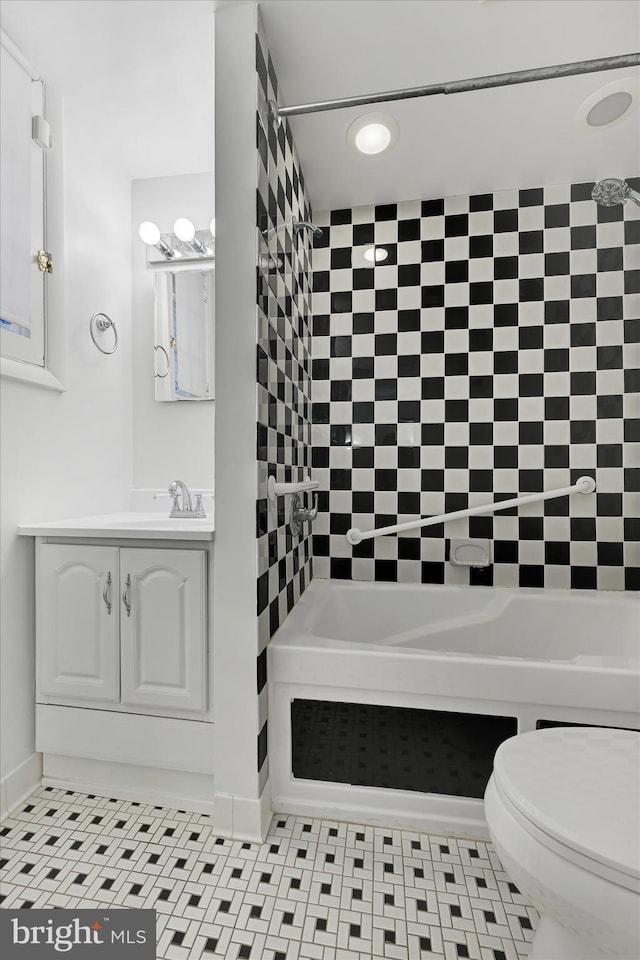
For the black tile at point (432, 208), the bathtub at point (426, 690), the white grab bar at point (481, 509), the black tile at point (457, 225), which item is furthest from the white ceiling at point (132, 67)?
the bathtub at point (426, 690)

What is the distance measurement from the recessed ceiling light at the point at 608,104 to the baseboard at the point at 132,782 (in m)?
2.35

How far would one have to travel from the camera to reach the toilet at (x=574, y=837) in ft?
2.53

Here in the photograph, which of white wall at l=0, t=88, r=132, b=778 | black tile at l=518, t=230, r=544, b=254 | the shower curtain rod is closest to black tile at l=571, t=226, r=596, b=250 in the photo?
black tile at l=518, t=230, r=544, b=254

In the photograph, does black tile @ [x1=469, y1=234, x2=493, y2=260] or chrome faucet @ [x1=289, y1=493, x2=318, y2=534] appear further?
black tile @ [x1=469, y1=234, x2=493, y2=260]

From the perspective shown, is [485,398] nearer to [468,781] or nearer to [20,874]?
[468,781]

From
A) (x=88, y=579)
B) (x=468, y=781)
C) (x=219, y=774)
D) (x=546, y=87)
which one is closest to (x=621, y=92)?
(x=546, y=87)

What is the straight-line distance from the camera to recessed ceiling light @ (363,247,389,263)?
2.25 meters

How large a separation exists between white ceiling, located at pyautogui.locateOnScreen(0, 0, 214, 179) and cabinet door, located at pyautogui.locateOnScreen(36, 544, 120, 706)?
1.63m

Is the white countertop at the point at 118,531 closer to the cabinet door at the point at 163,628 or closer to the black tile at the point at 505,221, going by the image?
the cabinet door at the point at 163,628

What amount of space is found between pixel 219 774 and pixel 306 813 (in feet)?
1.02

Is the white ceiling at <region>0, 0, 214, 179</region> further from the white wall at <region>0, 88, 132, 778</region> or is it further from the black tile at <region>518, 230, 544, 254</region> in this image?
the black tile at <region>518, 230, 544, 254</region>

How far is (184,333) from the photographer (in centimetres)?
230

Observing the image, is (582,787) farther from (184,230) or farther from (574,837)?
(184,230)

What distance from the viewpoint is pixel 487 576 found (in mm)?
2172
